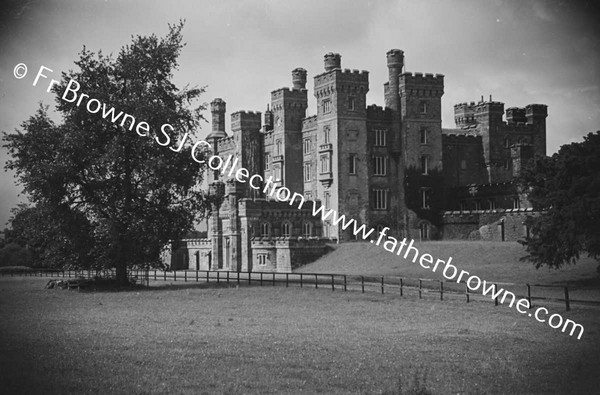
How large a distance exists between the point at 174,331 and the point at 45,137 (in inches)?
859

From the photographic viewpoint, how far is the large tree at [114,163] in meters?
41.3

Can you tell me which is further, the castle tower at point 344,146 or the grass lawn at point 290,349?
the castle tower at point 344,146

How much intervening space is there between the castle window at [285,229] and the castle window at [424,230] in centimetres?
1136

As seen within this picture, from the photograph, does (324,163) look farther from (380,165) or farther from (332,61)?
(332,61)

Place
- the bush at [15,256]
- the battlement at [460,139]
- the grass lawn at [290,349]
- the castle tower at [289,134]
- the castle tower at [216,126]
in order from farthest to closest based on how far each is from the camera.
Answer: the castle tower at [216,126]
the battlement at [460,139]
the castle tower at [289,134]
the bush at [15,256]
the grass lawn at [290,349]

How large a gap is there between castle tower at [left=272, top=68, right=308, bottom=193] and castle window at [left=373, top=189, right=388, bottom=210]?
28.9 ft

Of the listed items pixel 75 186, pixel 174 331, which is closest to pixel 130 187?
pixel 75 186

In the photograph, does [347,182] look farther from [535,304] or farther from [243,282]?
[535,304]

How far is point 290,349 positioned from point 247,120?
60371mm

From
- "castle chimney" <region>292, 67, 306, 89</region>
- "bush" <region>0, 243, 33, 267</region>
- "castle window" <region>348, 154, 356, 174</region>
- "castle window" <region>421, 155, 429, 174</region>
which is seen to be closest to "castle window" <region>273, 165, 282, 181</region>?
"castle chimney" <region>292, 67, 306, 89</region>

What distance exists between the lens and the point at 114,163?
1690 inches

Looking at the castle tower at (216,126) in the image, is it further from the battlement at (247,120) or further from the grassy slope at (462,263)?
the grassy slope at (462,263)

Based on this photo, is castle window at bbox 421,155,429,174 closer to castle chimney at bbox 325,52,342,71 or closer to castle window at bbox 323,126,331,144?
castle window at bbox 323,126,331,144

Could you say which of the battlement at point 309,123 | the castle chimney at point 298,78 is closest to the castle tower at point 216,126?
the castle chimney at point 298,78
